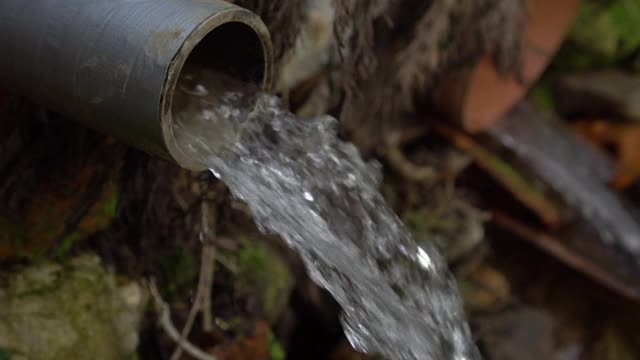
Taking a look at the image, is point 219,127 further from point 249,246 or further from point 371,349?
point 249,246

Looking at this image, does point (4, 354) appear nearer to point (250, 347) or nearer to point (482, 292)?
point (250, 347)

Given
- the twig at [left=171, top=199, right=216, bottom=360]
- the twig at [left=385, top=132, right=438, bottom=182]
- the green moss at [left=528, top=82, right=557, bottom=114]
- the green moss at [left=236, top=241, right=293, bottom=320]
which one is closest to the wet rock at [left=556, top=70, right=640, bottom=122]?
the green moss at [left=528, top=82, right=557, bottom=114]

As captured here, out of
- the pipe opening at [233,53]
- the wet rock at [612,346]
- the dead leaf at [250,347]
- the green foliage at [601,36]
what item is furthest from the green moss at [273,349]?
the green foliage at [601,36]

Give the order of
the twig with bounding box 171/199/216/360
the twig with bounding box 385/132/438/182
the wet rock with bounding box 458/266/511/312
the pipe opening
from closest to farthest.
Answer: the pipe opening → the twig with bounding box 171/199/216/360 → the twig with bounding box 385/132/438/182 → the wet rock with bounding box 458/266/511/312

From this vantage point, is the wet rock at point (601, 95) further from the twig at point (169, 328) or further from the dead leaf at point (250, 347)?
the twig at point (169, 328)

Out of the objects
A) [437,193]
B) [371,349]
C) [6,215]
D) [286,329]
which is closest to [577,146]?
[437,193]

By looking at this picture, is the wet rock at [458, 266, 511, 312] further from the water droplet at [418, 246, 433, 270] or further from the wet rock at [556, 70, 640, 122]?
the water droplet at [418, 246, 433, 270]
